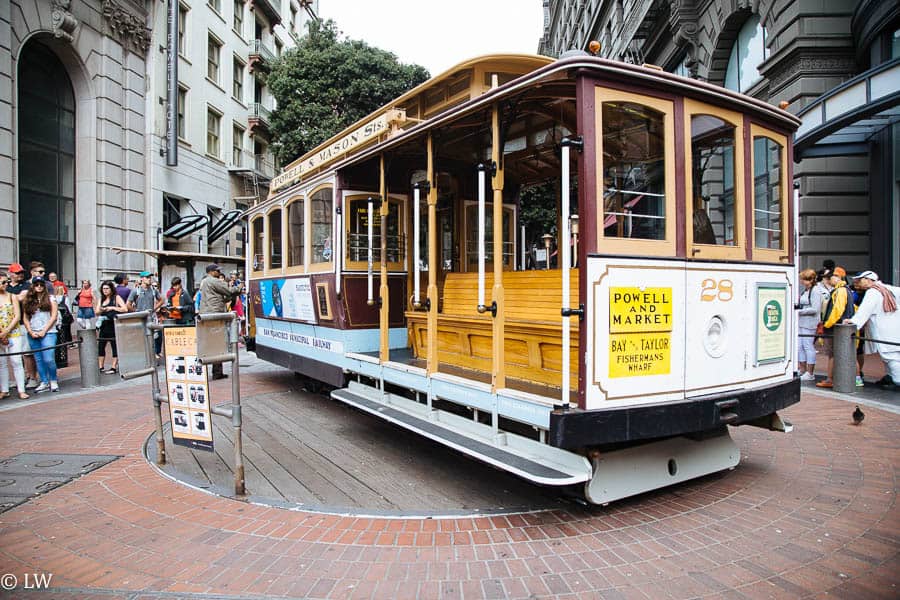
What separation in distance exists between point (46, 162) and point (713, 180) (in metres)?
17.1

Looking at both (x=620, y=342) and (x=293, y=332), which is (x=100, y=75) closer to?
(x=293, y=332)

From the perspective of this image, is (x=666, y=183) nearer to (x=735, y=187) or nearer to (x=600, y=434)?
(x=735, y=187)

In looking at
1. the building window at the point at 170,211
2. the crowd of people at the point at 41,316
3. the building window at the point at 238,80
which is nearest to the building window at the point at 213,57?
the building window at the point at 238,80

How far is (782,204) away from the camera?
5.06 m

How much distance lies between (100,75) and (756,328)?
18487 millimetres

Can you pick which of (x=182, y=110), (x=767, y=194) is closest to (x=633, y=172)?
(x=767, y=194)

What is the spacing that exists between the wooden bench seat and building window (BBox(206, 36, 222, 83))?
70.6 feet

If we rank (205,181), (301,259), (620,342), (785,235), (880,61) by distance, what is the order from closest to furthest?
(620,342) < (785,235) < (301,259) < (880,61) < (205,181)

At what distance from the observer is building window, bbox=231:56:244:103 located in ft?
85.9

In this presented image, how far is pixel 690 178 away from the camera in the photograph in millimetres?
4359

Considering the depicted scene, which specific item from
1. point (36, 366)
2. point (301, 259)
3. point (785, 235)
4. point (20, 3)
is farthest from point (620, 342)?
point (20, 3)

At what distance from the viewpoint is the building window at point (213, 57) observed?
23.7 meters

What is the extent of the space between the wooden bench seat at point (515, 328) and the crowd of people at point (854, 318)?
15.1ft
